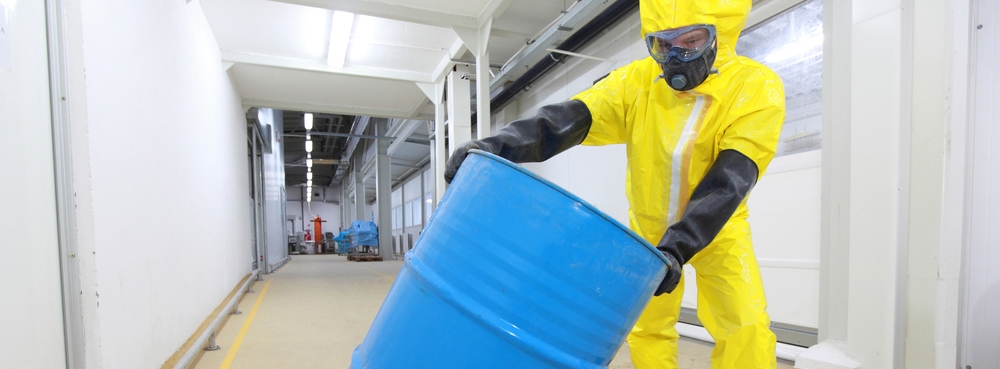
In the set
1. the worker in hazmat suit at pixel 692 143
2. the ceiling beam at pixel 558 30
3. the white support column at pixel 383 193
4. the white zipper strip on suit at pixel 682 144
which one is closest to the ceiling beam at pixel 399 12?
the ceiling beam at pixel 558 30

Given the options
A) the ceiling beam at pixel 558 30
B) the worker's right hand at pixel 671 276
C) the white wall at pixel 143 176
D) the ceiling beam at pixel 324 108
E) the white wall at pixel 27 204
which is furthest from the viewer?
the ceiling beam at pixel 324 108

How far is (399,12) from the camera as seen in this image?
4398mm

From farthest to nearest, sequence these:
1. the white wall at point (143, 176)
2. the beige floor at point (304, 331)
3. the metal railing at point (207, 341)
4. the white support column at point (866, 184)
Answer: the beige floor at point (304, 331) → the metal railing at point (207, 341) → the white support column at point (866, 184) → the white wall at point (143, 176)

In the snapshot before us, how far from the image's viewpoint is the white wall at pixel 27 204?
1275mm

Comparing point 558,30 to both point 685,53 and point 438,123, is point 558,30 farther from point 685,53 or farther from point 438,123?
point 685,53

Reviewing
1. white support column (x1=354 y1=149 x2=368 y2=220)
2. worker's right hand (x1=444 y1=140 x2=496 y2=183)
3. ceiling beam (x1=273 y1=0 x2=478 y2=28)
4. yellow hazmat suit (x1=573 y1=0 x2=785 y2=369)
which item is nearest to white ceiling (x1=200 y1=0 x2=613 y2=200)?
ceiling beam (x1=273 y1=0 x2=478 y2=28)

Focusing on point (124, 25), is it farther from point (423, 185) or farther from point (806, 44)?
point (423, 185)

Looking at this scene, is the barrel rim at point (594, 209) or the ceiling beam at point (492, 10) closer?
the barrel rim at point (594, 209)

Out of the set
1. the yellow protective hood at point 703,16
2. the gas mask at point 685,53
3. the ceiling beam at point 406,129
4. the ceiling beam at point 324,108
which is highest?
the ceiling beam at point 324,108

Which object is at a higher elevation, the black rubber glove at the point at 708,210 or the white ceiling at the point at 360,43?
the white ceiling at the point at 360,43

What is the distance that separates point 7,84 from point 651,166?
182 centimetres

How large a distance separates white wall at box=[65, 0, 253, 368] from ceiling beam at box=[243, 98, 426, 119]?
3.12 m

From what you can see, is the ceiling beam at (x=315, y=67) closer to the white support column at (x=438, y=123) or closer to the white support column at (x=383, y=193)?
the white support column at (x=438, y=123)

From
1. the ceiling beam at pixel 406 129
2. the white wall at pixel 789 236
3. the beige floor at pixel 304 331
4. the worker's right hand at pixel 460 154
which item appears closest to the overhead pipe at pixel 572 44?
the white wall at pixel 789 236
